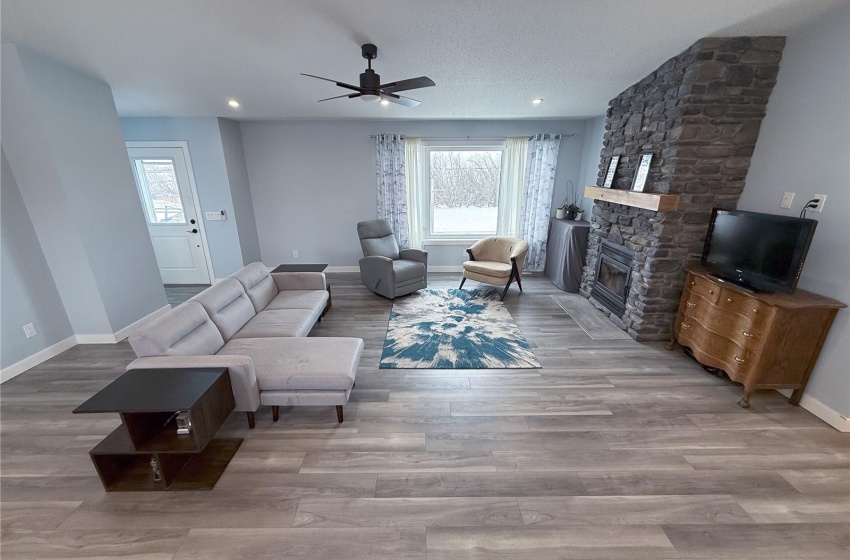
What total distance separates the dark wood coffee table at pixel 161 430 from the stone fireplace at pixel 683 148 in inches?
146

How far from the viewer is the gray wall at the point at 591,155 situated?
4.57m

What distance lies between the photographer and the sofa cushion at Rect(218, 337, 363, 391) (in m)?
2.09

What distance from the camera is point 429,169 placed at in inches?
207

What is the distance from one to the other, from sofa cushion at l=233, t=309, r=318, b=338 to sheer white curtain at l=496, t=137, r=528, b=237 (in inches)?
143

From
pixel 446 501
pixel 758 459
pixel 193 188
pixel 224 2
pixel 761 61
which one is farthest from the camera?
pixel 193 188

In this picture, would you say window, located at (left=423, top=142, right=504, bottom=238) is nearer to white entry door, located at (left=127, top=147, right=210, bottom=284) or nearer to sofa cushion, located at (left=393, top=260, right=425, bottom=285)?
sofa cushion, located at (left=393, top=260, right=425, bottom=285)

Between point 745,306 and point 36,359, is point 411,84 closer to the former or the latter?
point 745,306

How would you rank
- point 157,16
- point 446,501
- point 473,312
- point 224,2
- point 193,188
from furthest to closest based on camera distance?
point 193,188 → point 473,312 → point 157,16 → point 224,2 → point 446,501

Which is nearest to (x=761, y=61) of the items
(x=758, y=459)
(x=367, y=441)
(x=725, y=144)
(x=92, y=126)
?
(x=725, y=144)

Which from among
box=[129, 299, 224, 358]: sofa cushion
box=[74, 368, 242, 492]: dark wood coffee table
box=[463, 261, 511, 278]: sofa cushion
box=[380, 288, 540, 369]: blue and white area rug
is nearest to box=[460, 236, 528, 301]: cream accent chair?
box=[463, 261, 511, 278]: sofa cushion

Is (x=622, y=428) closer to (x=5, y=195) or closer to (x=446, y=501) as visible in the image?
(x=446, y=501)

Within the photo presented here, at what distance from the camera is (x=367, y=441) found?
2.07 meters

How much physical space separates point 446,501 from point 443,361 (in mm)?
1339

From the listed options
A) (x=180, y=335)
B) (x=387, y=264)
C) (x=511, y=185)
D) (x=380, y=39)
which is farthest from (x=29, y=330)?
(x=511, y=185)
